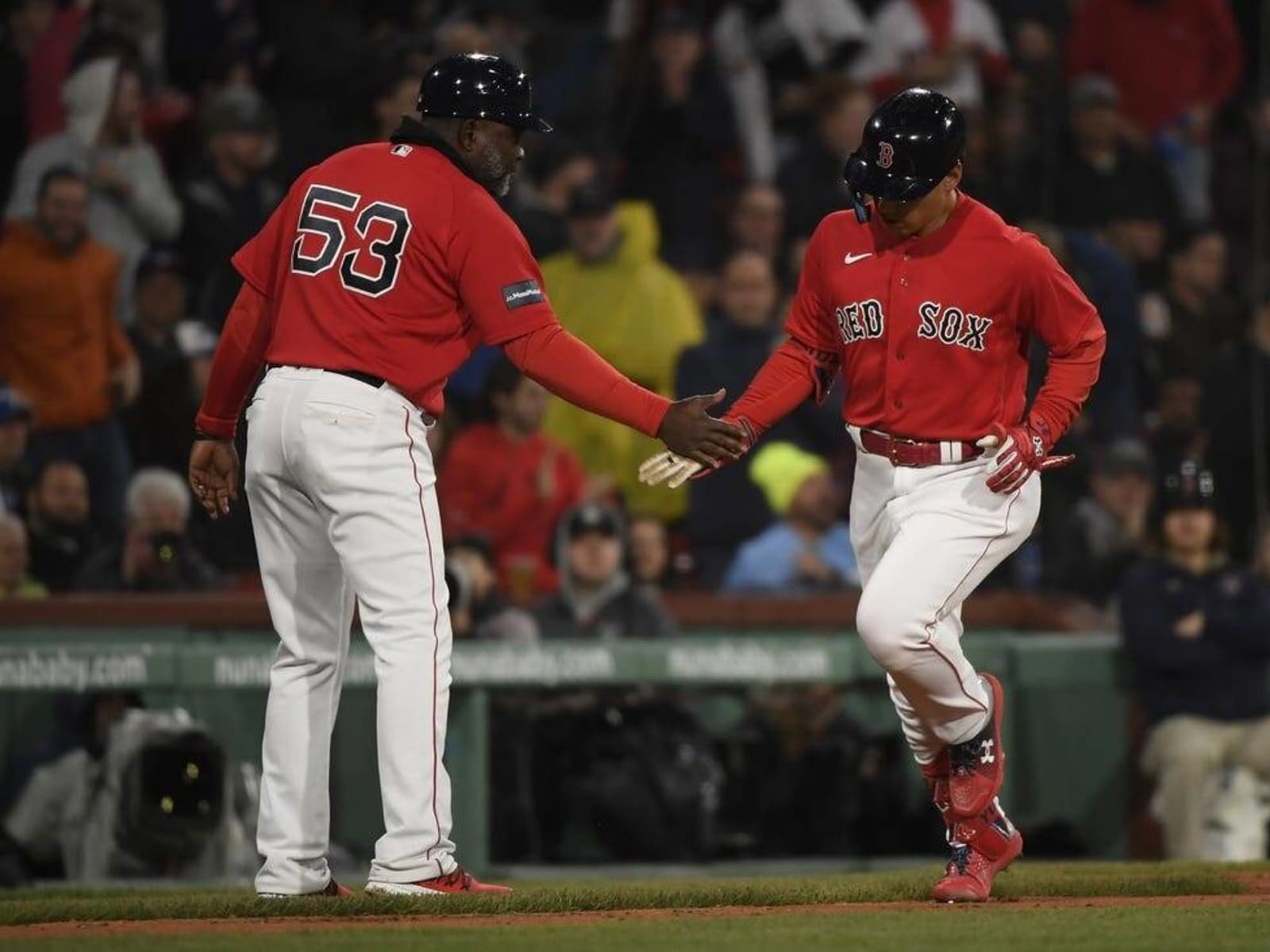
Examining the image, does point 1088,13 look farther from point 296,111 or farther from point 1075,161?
point 296,111

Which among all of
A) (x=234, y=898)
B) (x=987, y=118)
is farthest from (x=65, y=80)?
(x=234, y=898)

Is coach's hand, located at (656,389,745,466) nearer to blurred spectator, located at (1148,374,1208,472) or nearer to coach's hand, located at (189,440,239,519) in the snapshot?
coach's hand, located at (189,440,239,519)

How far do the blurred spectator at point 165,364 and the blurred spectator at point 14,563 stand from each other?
634 mm

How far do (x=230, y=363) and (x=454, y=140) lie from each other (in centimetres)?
74

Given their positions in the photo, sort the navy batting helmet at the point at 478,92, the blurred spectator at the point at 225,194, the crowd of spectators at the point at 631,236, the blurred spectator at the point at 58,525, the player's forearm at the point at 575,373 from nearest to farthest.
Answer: the player's forearm at the point at 575,373 < the navy batting helmet at the point at 478,92 < the blurred spectator at the point at 58,525 < the crowd of spectators at the point at 631,236 < the blurred spectator at the point at 225,194

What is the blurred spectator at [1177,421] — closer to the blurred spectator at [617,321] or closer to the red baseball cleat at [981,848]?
the blurred spectator at [617,321]

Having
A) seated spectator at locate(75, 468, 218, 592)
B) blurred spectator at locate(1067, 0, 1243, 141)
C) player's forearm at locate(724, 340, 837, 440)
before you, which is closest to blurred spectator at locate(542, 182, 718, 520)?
→ seated spectator at locate(75, 468, 218, 592)

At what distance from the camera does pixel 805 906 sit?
5277 mm

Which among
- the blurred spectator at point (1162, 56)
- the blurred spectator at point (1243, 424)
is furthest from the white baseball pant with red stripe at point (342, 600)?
the blurred spectator at point (1162, 56)

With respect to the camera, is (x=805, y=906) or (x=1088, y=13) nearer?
(x=805, y=906)

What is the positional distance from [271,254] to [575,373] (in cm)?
76

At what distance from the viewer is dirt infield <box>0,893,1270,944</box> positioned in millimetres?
4828

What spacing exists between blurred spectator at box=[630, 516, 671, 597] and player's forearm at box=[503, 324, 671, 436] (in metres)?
3.59

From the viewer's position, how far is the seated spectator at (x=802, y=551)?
9.12 m
